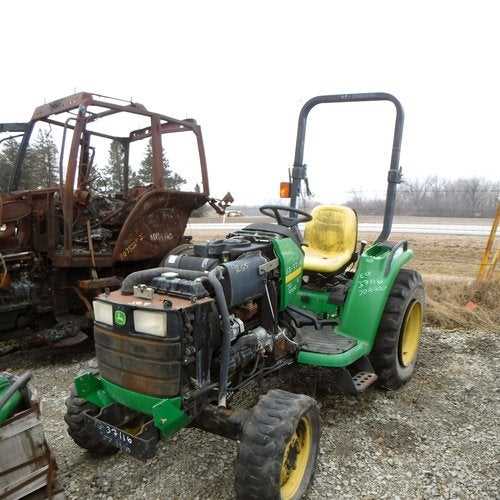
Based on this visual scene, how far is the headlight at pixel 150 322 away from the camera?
213cm

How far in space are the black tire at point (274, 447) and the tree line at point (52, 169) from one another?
3.25 m

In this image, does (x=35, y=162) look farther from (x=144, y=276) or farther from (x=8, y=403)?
(x=8, y=403)

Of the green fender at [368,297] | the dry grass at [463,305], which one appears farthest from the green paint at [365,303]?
the dry grass at [463,305]

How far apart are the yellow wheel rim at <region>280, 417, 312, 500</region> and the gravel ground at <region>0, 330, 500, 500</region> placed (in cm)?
15

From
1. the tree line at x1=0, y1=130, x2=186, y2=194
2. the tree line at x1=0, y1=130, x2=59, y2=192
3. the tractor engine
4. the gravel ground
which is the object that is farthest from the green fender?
the tree line at x1=0, y1=130, x2=59, y2=192

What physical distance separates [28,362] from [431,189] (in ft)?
139

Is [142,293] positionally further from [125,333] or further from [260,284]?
[260,284]

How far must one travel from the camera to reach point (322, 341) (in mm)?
3277

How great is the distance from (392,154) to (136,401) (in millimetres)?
2838

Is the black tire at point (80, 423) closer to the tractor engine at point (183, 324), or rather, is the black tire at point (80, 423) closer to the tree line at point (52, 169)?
the tractor engine at point (183, 324)

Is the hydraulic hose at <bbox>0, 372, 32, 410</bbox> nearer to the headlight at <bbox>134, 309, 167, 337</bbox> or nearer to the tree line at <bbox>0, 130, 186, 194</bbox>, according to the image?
the headlight at <bbox>134, 309, 167, 337</bbox>

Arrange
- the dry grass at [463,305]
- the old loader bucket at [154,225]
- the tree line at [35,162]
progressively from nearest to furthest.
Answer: the old loader bucket at [154,225] → the tree line at [35,162] → the dry grass at [463,305]

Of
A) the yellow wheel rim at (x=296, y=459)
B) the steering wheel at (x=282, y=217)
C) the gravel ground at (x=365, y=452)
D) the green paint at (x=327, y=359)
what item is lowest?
the gravel ground at (x=365, y=452)

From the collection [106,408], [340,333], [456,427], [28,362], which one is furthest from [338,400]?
[28,362]
